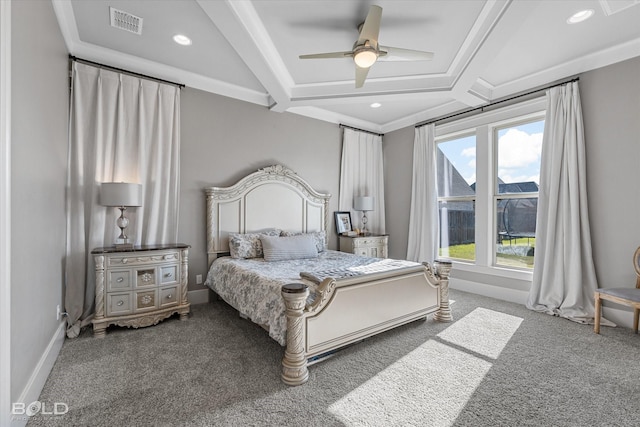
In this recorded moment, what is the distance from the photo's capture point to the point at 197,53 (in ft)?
10.2

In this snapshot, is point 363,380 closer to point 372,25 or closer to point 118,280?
point 118,280

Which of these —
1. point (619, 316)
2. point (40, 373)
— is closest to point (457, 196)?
point (619, 316)

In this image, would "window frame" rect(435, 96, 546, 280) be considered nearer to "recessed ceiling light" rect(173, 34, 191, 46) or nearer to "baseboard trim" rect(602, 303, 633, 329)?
"baseboard trim" rect(602, 303, 633, 329)

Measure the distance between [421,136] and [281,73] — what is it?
2.72 meters

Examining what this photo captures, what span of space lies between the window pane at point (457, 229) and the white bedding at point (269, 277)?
202cm

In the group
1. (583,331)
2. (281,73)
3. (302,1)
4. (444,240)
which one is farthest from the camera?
(444,240)

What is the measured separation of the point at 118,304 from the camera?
2711 millimetres

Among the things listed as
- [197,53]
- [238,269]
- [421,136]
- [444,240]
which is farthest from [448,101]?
[238,269]

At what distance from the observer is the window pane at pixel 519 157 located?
379 cm

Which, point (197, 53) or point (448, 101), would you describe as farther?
point (448, 101)

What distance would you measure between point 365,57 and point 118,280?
309 cm

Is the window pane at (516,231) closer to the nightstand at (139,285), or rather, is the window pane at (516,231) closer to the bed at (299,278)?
the bed at (299,278)

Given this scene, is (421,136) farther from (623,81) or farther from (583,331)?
(583,331)

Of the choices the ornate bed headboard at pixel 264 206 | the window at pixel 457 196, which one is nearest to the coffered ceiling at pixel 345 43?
the window at pixel 457 196
